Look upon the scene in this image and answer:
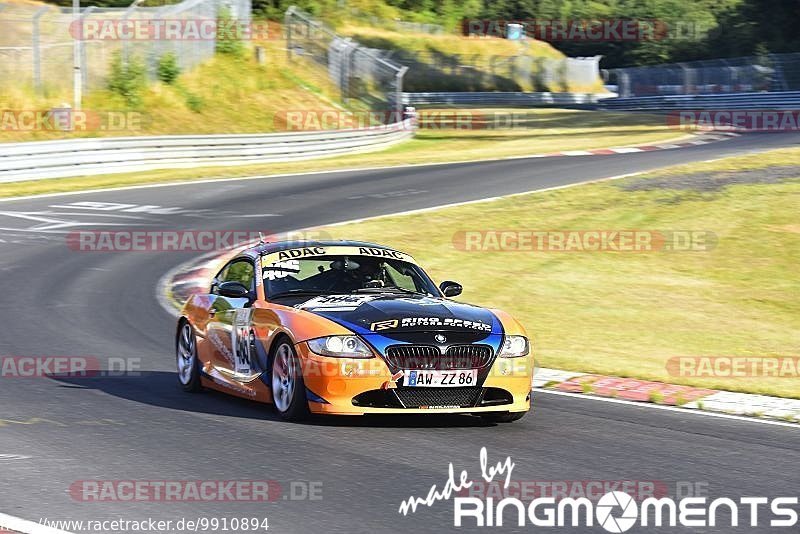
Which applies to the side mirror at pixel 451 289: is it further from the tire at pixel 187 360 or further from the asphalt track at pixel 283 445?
the tire at pixel 187 360

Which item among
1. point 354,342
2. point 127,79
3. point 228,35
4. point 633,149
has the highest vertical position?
point 228,35

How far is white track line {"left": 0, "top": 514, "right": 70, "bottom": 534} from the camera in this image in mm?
6332

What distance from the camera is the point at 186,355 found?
449 inches

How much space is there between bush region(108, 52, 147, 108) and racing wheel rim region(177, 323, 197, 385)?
2858 centimetres

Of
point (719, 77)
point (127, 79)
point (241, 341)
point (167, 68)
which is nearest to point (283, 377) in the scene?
point (241, 341)

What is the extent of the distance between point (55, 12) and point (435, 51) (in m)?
41.7

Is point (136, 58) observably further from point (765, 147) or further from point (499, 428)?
point (499, 428)

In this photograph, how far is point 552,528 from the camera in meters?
6.52

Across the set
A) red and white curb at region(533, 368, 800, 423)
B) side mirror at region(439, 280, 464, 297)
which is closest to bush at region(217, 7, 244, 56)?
Answer: red and white curb at region(533, 368, 800, 423)

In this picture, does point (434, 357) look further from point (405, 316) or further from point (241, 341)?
point (241, 341)

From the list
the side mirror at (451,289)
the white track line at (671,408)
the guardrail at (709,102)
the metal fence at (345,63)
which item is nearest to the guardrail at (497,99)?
the guardrail at (709,102)

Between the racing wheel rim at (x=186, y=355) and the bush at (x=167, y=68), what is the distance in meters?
31.2

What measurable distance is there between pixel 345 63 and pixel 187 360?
41616 millimetres

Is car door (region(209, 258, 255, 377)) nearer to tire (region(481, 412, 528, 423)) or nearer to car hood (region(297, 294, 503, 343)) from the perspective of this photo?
car hood (region(297, 294, 503, 343))
